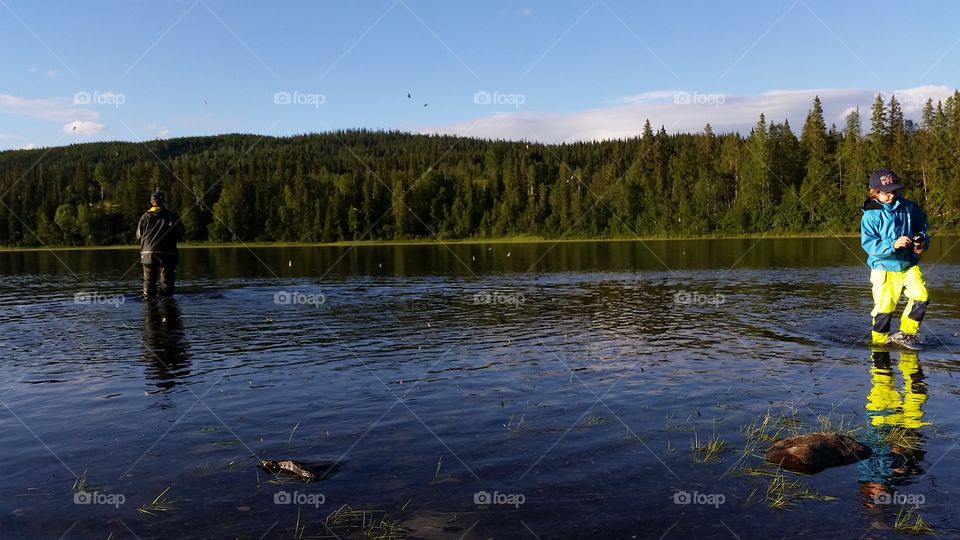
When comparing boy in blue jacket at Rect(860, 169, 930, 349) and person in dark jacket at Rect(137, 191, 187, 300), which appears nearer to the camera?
boy in blue jacket at Rect(860, 169, 930, 349)

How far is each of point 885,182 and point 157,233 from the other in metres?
25.2

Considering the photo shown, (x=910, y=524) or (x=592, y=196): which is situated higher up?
(x=592, y=196)

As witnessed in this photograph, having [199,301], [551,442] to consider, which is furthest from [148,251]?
[551,442]

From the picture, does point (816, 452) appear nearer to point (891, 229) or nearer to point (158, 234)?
point (891, 229)

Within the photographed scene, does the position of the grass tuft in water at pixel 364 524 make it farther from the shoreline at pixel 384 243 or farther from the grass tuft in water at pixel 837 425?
the shoreline at pixel 384 243

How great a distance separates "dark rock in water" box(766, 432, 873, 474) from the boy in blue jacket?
355 inches

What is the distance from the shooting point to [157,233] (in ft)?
94.7

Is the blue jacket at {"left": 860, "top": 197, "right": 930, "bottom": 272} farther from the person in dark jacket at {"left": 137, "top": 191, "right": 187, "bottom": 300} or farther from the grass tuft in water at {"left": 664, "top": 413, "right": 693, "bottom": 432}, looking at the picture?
the person in dark jacket at {"left": 137, "top": 191, "right": 187, "bottom": 300}

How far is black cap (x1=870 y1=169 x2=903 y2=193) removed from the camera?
16.8 meters

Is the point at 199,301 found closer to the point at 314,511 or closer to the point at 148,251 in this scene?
the point at 148,251

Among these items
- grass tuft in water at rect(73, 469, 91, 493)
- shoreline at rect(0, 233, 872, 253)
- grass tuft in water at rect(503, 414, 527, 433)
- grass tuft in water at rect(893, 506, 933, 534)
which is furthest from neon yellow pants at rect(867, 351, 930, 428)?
shoreline at rect(0, 233, 872, 253)

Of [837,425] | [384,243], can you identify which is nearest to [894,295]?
[837,425]

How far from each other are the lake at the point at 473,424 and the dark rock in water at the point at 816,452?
0.69 feet

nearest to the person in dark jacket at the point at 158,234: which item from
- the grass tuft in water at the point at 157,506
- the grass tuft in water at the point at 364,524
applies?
the grass tuft in water at the point at 157,506
